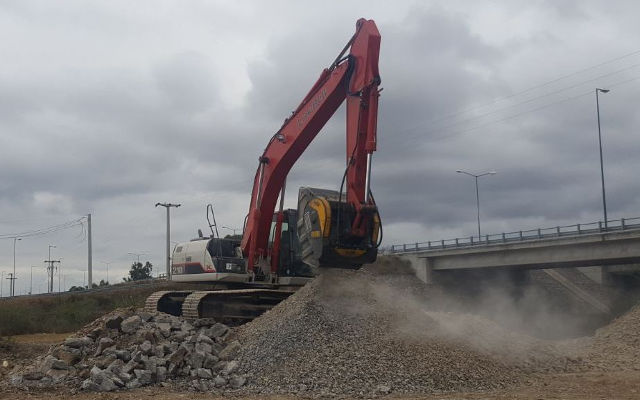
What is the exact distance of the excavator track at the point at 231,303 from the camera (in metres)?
15.8

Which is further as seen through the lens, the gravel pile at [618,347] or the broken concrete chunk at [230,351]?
the gravel pile at [618,347]

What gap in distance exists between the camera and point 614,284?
42406mm

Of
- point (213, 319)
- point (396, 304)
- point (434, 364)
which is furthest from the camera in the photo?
point (213, 319)

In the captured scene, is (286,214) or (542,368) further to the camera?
(286,214)

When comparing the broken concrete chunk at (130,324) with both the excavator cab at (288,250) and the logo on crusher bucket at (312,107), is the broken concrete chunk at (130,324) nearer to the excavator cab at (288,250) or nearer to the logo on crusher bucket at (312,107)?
the excavator cab at (288,250)

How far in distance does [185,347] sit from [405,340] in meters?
4.38

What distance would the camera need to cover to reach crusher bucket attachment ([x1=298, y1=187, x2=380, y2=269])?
11.8 meters

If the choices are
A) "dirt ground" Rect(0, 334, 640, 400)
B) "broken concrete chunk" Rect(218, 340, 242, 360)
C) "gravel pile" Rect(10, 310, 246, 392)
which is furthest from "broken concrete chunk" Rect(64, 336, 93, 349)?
"broken concrete chunk" Rect(218, 340, 242, 360)

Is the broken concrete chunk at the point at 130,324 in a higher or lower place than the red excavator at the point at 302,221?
lower

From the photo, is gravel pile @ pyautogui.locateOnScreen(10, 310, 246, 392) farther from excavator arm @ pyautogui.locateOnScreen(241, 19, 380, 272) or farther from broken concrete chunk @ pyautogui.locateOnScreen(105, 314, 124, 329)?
excavator arm @ pyautogui.locateOnScreen(241, 19, 380, 272)

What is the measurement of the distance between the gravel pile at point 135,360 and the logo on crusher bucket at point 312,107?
536 cm

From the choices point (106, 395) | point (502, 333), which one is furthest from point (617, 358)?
point (106, 395)

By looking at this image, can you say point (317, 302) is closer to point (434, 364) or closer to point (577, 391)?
point (434, 364)

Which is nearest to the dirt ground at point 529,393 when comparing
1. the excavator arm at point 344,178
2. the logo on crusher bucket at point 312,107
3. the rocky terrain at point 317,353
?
the rocky terrain at point 317,353
